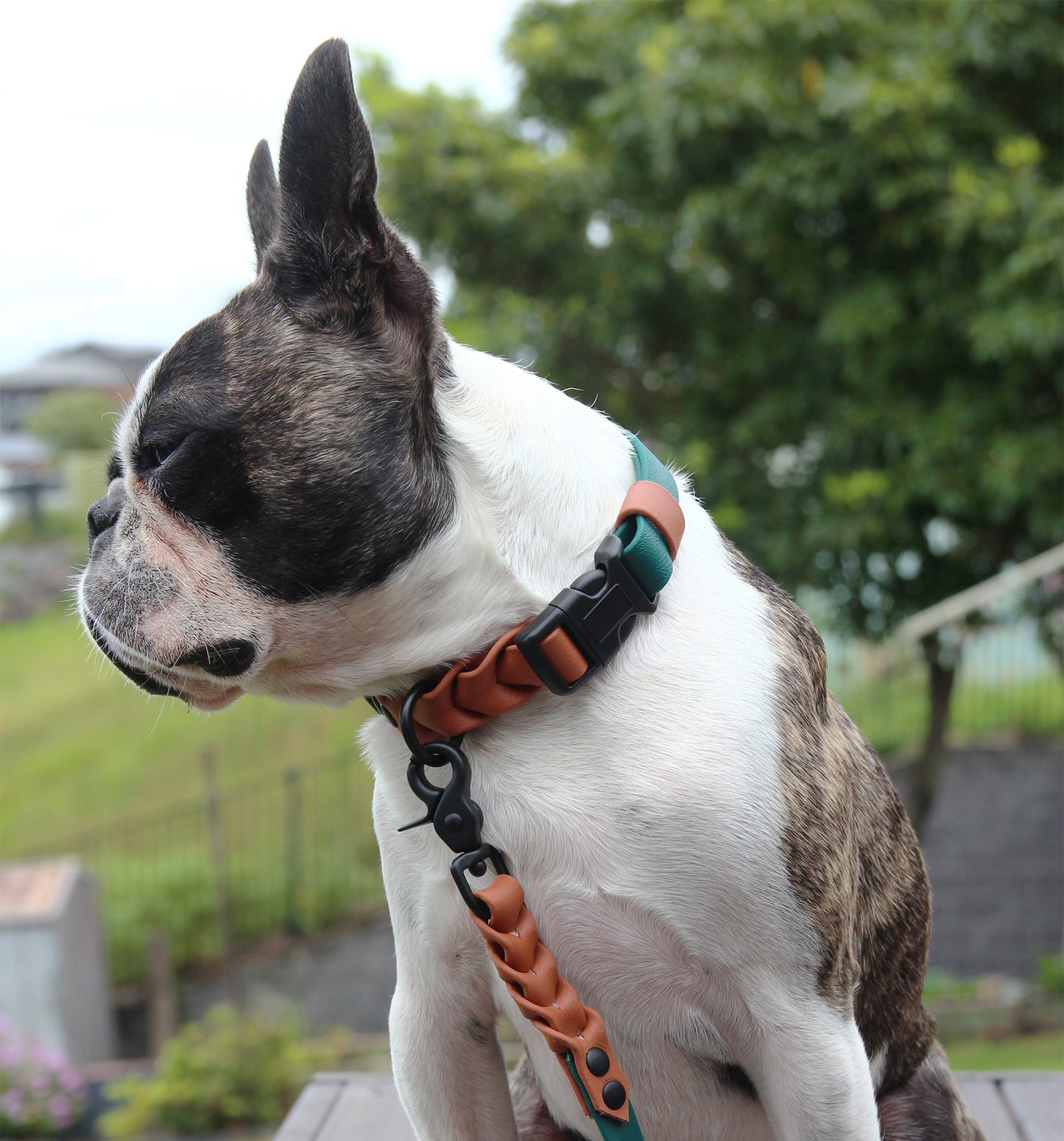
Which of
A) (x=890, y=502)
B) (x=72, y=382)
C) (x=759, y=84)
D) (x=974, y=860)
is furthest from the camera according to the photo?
(x=72, y=382)

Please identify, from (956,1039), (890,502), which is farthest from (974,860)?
(890,502)

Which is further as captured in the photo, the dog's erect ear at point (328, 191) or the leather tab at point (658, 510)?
the leather tab at point (658, 510)

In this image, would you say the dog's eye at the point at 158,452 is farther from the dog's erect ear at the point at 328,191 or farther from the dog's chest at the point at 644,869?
the dog's chest at the point at 644,869

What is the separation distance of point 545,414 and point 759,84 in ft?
12.4

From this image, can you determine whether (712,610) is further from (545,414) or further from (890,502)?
(890,502)

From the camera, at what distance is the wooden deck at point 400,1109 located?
2.54 metres

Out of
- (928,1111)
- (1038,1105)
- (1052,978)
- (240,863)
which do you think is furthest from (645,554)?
(240,863)

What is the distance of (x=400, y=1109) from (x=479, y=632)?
1.77 metres

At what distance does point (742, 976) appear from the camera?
143 cm

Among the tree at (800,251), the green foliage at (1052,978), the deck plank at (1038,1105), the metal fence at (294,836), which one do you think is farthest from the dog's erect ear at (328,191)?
the green foliage at (1052,978)

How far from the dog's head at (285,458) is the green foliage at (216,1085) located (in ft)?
17.4

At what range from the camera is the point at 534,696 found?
1.44 metres

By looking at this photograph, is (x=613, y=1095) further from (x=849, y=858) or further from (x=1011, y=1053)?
(x=1011, y=1053)

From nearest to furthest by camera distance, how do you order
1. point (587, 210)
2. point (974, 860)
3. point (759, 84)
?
1. point (759, 84)
2. point (587, 210)
3. point (974, 860)
